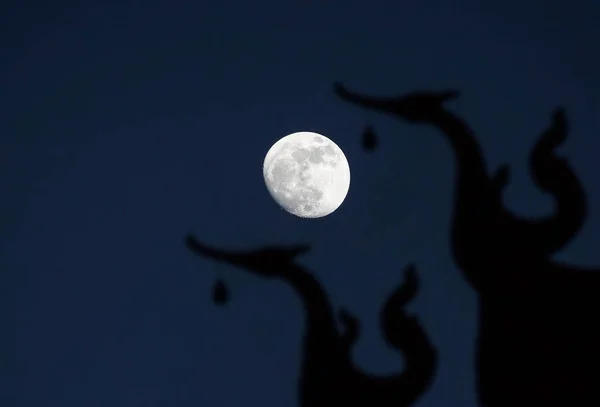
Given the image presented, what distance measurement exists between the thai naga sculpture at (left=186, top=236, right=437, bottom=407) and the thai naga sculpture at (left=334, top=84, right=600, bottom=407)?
73 centimetres

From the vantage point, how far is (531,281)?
9289 mm

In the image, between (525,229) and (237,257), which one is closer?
(525,229)

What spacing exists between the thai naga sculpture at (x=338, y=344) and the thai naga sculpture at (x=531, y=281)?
0.73m

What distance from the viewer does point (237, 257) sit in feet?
33.4

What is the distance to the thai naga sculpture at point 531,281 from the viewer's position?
9047mm

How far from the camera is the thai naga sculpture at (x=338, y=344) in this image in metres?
9.29

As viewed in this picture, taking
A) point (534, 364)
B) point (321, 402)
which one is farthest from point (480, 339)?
point (321, 402)

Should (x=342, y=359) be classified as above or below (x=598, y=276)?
below

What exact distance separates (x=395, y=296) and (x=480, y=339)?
1.10 metres

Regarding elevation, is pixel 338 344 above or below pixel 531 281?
below

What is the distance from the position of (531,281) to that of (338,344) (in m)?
2.45

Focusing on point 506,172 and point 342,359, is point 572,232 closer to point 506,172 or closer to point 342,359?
point 506,172

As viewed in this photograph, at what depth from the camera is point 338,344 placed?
9.75 m

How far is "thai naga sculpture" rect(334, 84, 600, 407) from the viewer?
9047 mm
